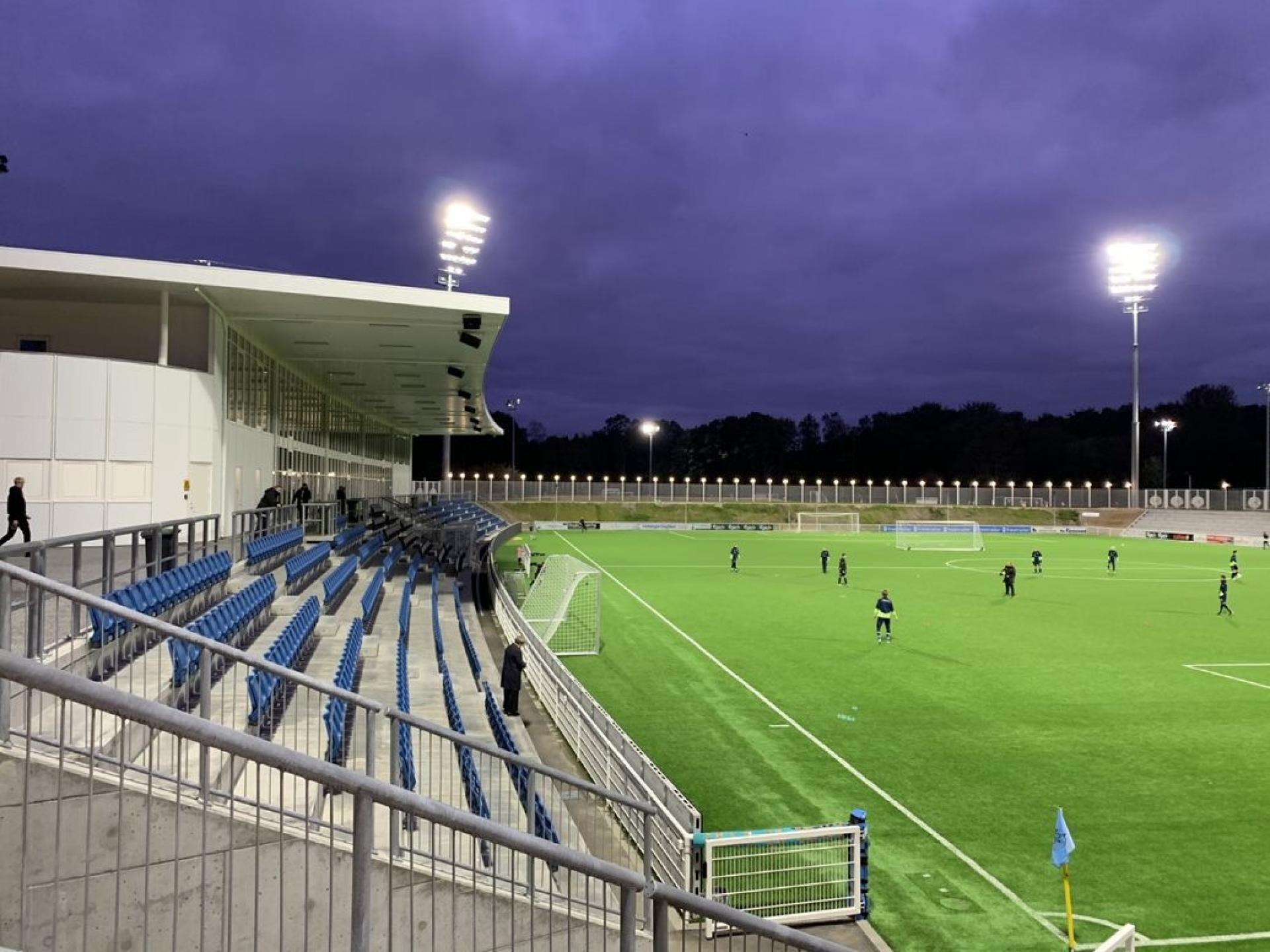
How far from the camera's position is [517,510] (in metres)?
79.6

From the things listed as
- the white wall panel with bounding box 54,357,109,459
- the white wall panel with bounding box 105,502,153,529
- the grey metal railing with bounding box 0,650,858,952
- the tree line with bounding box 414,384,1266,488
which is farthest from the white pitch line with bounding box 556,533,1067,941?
the tree line with bounding box 414,384,1266,488

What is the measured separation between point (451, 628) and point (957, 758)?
11805mm

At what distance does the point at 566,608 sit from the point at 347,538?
29.4 feet

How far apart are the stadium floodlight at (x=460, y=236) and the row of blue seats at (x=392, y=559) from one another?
1454 centimetres

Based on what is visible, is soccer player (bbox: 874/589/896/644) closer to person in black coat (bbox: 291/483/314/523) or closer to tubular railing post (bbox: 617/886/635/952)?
person in black coat (bbox: 291/483/314/523)

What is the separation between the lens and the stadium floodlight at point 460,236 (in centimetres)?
4312

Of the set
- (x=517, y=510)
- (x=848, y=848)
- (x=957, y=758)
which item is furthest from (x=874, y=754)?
(x=517, y=510)

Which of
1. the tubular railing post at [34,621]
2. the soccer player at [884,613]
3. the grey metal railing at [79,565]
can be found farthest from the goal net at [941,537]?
the tubular railing post at [34,621]

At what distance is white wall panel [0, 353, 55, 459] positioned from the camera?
18688 mm

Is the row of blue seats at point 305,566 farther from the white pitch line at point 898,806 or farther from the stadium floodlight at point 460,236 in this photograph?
the stadium floodlight at point 460,236

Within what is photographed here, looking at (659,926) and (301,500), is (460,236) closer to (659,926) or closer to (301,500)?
(301,500)

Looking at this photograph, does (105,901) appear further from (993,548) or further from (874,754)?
(993,548)

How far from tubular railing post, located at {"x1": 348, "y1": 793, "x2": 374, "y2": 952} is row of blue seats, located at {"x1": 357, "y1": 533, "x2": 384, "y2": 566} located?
2085cm

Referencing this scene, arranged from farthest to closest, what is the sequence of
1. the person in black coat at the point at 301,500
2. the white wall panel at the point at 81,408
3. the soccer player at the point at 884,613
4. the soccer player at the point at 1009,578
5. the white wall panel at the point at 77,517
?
the soccer player at the point at 1009,578 < the person in black coat at the point at 301,500 < the soccer player at the point at 884,613 < the white wall panel at the point at 77,517 < the white wall panel at the point at 81,408
